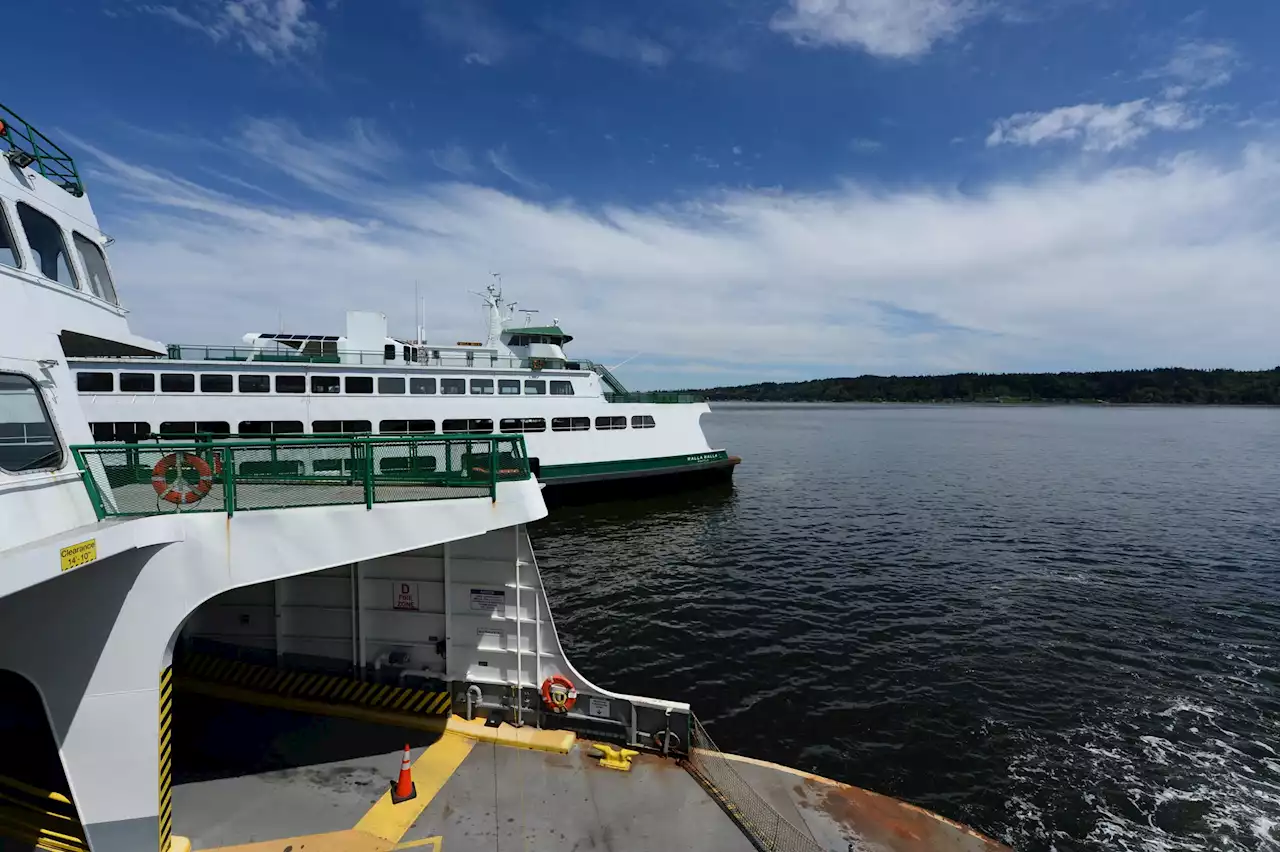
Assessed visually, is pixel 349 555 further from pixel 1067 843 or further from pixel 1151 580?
pixel 1151 580

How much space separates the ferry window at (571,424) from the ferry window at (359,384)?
932 centimetres

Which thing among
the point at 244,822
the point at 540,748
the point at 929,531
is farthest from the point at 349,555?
the point at 929,531

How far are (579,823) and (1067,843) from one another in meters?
8.11

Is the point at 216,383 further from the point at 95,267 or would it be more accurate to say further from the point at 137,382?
the point at 95,267

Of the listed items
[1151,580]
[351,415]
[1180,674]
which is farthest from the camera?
[351,415]

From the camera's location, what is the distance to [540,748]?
8.64 metres

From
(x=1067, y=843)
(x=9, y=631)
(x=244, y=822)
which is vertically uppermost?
(x=9, y=631)

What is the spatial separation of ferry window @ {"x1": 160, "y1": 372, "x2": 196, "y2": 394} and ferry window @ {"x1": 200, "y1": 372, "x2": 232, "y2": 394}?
Answer: 34 centimetres

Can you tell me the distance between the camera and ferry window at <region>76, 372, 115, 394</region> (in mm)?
23844

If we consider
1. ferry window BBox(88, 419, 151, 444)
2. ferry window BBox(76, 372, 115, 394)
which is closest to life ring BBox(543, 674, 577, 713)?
ferry window BBox(88, 419, 151, 444)

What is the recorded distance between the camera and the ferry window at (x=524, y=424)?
3163 cm

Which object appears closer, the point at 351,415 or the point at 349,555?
the point at 349,555

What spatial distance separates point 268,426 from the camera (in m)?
26.8

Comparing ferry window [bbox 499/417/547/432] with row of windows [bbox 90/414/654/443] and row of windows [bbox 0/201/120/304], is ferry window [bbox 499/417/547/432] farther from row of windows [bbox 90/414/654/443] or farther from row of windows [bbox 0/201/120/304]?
row of windows [bbox 0/201/120/304]
